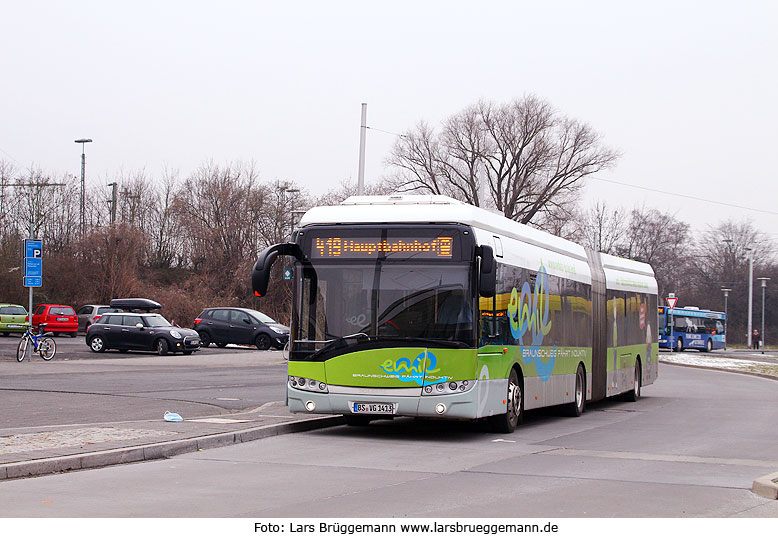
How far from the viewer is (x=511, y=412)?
593 inches

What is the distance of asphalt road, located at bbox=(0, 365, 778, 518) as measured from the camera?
8.32 meters

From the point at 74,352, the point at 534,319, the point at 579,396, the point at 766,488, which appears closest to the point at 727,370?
the point at 579,396

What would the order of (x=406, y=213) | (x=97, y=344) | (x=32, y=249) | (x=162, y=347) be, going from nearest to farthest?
(x=406, y=213), (x=32, y=249), (x=162, y=347), (x=97, y=344)

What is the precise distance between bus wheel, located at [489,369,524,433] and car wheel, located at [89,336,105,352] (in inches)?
1101

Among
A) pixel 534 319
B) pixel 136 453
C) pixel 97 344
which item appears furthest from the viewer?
pixel 97 344

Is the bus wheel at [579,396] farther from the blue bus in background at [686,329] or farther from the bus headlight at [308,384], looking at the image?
the blue bus in background at [686,329]

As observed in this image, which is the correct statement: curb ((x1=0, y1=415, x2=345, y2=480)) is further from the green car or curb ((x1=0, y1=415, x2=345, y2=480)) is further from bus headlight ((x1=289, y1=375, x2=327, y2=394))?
the green car

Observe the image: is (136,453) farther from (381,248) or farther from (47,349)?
(47,349)

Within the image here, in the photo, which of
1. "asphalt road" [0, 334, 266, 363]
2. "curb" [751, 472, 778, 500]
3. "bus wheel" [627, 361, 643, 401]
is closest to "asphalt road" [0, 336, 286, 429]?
"asphalt road" [0, 334, 266, 363]

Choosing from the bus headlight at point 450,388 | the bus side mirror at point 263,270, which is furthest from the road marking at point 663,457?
the bus side mirror at point 263,270

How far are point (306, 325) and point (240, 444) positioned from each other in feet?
6.31

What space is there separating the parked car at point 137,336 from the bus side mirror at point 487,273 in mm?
28097

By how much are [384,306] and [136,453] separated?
3.95 meters

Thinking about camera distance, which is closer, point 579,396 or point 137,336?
point 579,396
